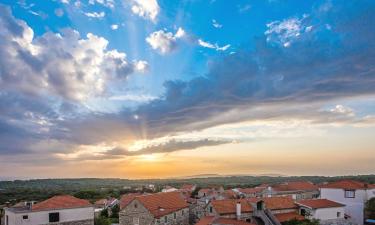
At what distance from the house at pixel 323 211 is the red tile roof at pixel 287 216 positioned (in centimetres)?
117

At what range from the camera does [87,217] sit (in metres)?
45.5

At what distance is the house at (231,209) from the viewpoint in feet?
143

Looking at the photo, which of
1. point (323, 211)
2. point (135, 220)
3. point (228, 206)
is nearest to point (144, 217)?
point (135, 220)

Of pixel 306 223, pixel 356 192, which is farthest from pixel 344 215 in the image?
pixel 306 223

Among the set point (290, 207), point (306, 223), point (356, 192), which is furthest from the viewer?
point (356, 192)

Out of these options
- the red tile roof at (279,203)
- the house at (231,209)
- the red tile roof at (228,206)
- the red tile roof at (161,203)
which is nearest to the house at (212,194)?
the red tile roof at (161,203)

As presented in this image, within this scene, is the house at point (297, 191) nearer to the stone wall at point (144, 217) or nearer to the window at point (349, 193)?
the window at point (349, 193)

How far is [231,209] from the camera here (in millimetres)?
44281

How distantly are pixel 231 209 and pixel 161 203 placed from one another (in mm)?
9475

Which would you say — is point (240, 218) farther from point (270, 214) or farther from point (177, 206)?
point (177, 206)

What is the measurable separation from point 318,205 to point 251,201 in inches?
319

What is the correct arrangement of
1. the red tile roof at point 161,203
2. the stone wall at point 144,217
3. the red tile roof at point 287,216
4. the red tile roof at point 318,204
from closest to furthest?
the red tile roof at point 287,216, the stone wall at point 144,217, the red tile roof at point 161,203, the red tile roof at point 318,204

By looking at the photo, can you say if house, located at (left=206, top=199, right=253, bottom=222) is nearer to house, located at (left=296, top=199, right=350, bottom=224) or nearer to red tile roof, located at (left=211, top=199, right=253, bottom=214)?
red tile roof, located at (left=211, top=199, right=253, bottom=214)

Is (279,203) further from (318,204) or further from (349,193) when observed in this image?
(349,193)
